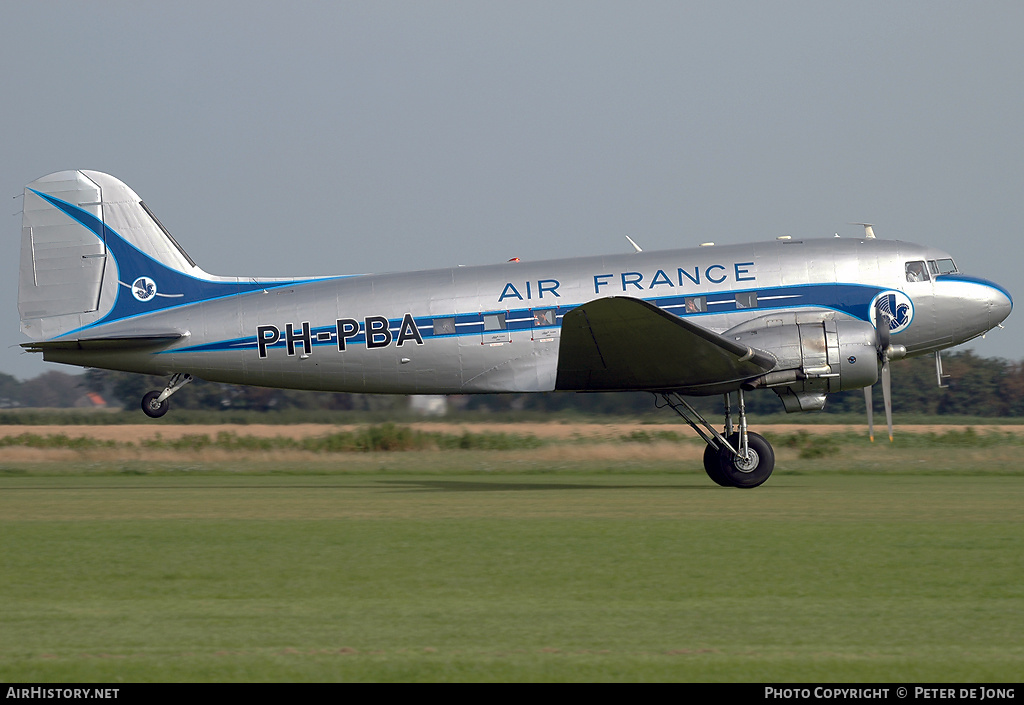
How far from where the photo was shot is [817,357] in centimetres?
1786

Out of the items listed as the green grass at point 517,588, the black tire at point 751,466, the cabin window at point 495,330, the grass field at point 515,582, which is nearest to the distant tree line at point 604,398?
the cabin window at point 495,330

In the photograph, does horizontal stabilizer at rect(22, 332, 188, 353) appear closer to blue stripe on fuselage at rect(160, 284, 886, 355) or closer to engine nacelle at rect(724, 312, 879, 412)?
blue stripe on fuselage at rect(160, 284, 886, 355)

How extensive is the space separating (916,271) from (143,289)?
14.4 m

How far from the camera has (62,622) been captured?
752cm

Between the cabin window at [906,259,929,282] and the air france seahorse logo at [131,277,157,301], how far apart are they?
14.0 metres

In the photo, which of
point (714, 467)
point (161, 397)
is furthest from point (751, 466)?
point (161, 397)

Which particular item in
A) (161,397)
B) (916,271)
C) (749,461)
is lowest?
(749,461)

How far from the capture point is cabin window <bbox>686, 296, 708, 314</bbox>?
19.0 metres

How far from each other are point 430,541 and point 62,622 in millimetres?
4695

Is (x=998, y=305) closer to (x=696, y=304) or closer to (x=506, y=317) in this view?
(x=696, y=304)

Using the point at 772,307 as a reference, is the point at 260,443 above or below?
below

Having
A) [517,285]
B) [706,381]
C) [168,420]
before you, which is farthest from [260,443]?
[706,381]
